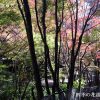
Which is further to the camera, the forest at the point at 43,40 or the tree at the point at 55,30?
the forest at the point at 43,40

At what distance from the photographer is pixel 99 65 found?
3183cm

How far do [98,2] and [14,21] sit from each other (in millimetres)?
4136

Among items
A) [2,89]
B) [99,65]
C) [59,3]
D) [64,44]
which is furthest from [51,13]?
[99,65]

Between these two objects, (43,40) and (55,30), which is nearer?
(43,40)

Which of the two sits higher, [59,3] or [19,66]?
[59,3]

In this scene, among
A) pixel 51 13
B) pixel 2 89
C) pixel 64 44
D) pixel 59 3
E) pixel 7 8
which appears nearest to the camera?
pixel 7 8

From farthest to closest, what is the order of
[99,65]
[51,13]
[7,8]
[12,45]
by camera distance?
[99,65] → [12,45] → [51,13] → [7,8]

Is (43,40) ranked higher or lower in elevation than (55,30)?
lower

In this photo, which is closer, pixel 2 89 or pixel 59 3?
pixel 59 3

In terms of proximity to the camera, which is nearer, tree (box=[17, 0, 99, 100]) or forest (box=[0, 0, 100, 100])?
tree (box=[17, 0, 99, 100])

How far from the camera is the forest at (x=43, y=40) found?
10.9 m

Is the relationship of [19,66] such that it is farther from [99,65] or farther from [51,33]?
[99,65]

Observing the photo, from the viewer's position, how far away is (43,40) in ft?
39.4

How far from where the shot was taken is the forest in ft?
35.7
